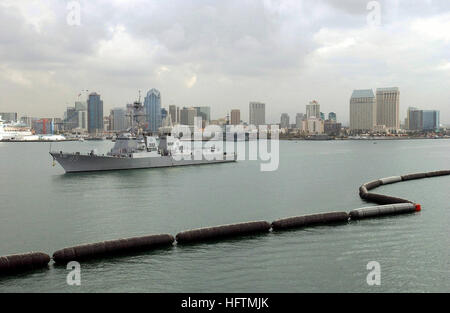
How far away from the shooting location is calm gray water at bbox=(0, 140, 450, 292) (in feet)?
42.4

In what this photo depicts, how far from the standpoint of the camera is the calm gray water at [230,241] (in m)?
12.9

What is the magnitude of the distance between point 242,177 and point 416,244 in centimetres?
2653

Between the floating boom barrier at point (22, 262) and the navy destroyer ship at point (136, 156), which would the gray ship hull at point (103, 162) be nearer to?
the navy destroyer ship at point (136, 156)

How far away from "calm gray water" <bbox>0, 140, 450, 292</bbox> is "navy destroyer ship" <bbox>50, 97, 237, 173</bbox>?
1084cm

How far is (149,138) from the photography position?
53625 mm

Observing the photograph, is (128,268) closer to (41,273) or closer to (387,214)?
(41,273)

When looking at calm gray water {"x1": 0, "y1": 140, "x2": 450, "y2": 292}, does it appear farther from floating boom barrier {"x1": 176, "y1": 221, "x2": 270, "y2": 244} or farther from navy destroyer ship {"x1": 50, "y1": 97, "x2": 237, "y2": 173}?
navy destroyer ship {"x1": 50, "y1": 97, "x2": 237, "y2": 173}

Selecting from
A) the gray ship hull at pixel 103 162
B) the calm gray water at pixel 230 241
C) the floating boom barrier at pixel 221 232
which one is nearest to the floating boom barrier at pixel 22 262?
the calm gray water at pixel 230 241

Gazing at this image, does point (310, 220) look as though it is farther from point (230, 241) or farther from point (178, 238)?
point (178, 238)

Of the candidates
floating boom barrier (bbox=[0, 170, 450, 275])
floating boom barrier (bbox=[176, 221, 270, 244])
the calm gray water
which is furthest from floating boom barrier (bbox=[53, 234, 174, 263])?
floating boom barrier (bbox=[176, 221, 270, 244])

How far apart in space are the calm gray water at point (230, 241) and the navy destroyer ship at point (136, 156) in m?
10.8

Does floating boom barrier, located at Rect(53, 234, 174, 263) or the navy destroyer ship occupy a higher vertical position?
the navy destroyer ship

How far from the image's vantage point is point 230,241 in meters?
17.4
